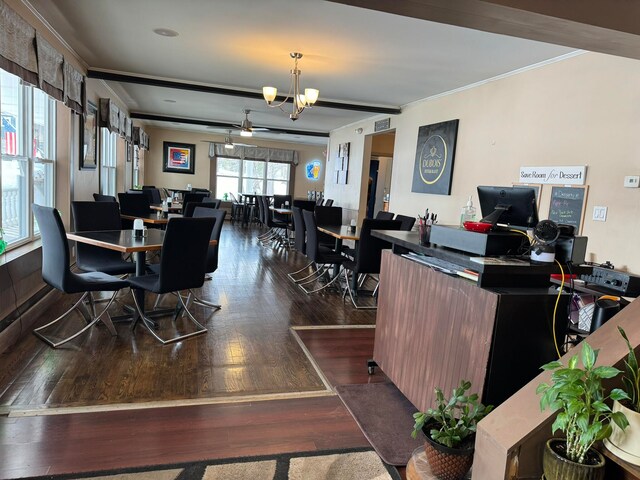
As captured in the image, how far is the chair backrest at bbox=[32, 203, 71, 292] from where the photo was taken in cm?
267

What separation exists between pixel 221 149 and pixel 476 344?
36.7 feet

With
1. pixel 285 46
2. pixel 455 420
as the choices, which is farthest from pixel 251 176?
pixel 455 420

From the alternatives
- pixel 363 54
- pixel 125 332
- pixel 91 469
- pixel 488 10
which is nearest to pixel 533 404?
pixel 91 469

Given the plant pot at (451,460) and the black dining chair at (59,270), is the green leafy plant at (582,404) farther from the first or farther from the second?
the black dining chair at (59,270)

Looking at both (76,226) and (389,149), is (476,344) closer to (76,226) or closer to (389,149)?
(76,226)

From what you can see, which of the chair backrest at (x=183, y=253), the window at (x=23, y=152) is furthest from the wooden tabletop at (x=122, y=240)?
the window at (x=23, y=152)

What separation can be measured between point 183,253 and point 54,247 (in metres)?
0.80

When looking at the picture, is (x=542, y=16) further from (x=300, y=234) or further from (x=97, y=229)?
(x=97, y=229)

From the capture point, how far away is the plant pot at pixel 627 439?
119cm

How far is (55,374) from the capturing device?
2.43 metres

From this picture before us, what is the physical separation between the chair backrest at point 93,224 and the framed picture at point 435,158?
379 cm

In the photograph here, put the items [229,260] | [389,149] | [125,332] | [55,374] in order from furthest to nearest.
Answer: [389,149] → [229,260] → [125,332] → [55,374]

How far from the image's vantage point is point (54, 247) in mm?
2748

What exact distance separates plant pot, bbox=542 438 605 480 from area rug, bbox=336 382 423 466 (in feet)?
2.33
